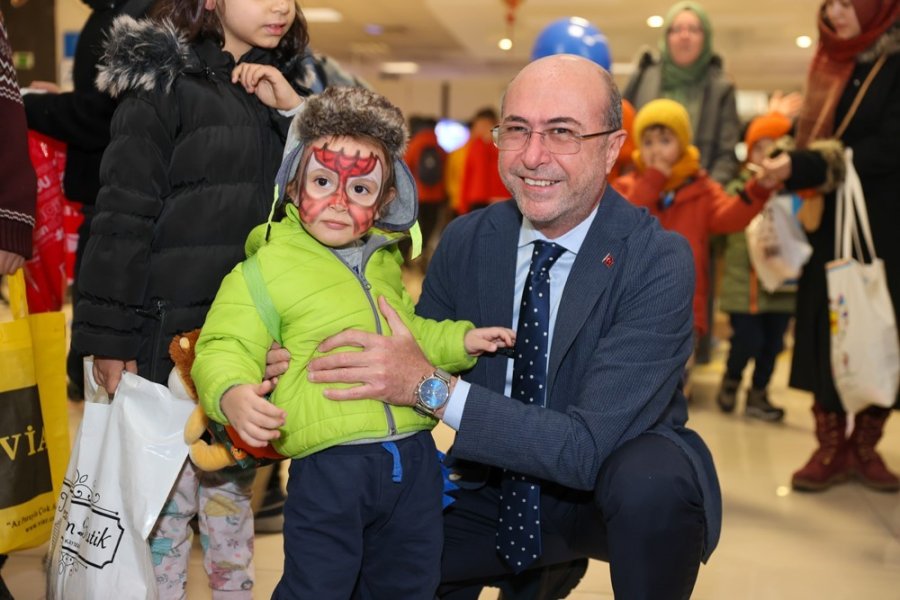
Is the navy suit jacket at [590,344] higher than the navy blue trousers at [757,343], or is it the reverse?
the navy suit jacket at [590,344]

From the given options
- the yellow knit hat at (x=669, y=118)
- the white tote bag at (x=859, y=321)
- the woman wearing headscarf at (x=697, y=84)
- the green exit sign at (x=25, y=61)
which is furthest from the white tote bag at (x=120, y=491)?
the green exit sign at (x=25, y=61)

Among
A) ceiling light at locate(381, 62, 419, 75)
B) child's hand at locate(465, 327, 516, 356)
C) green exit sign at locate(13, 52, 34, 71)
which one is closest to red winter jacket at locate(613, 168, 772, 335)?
child's hand at locate(465, 327, 516, 356)

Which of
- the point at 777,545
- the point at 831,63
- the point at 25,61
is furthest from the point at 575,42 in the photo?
the point at 25,61

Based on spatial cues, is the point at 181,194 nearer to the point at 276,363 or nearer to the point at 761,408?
the point at 276,363

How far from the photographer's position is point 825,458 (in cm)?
351

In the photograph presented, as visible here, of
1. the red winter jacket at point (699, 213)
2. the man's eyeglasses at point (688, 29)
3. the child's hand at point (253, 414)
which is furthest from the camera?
the man's eyeglasses at point (688, 29)

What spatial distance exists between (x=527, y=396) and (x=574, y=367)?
0.37 ft

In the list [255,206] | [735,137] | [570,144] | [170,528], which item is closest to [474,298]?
[570,144]

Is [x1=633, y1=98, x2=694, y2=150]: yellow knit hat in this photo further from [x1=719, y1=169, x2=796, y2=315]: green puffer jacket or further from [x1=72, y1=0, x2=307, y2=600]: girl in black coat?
[x1=72, y1=0, x2=307, y2=600]: girl in black coat

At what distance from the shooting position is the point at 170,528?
81.4 inches

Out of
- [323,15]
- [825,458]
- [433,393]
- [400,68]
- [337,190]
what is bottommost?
[825,458]

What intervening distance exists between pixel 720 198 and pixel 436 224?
22.6 feet

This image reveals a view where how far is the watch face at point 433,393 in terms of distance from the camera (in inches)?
66.0

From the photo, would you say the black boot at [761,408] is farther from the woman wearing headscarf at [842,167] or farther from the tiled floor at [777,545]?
the woman wearing headscarf at [842,167]
